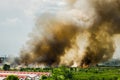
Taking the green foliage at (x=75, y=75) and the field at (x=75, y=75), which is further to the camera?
the field at (x=75, y=75)

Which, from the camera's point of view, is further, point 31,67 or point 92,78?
point 31,67

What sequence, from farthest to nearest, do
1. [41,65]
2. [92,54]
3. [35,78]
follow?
[41,65] → [92,54] → [35,78]

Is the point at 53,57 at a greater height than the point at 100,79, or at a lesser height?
greater

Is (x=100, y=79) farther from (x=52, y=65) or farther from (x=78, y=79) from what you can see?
(x=52, y=65)

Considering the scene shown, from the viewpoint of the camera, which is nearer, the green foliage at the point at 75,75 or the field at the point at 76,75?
the field at the point at 76,75

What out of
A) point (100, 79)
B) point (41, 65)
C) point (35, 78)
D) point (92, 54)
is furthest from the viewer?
point (41, 65)

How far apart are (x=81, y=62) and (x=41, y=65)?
8158 mm

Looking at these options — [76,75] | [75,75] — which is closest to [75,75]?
[75,75]

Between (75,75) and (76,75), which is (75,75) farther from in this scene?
(76,75)

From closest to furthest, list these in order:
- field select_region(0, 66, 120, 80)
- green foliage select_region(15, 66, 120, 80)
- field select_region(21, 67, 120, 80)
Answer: field select_region(21, 67, 120, 80) → green foliage select_region(15, 66, 120, 80) → field select_region(0, 66, 120, 80)

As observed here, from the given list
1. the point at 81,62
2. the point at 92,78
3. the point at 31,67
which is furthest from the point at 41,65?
the point at 92,78

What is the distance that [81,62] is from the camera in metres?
72.6

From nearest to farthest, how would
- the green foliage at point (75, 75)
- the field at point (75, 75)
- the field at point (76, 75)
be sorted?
the field at point (76, 75), the green foliage at point (75, 75), the field at point (75, 75)

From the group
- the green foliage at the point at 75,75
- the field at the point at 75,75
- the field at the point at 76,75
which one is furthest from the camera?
the field at the point at 75,75
